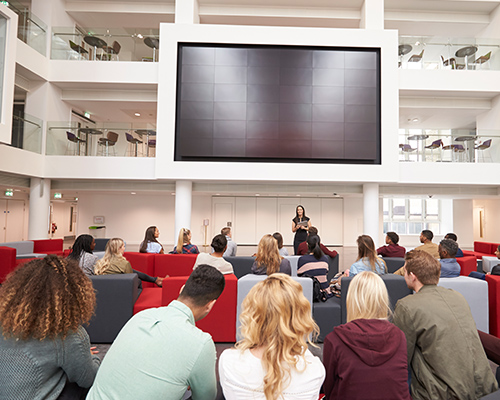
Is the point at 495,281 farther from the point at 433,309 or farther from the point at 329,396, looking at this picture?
the point at 329,396

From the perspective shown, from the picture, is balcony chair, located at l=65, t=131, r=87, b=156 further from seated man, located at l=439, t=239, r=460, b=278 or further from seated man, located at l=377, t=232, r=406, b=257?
seated man, located at l=439, t=239, r=460, b=278

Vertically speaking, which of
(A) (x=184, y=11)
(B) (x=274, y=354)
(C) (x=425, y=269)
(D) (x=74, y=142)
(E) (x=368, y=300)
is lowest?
(B) (x=274, y=354)

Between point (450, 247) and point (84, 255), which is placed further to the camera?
point (450, 247)

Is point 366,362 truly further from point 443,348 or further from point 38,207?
point 38,207

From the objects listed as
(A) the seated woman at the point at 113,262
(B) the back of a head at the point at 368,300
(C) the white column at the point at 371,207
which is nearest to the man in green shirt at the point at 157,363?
(B) the back of a head at the point at 368,300

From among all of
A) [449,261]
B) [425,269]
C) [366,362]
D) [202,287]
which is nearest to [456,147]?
[449,261]

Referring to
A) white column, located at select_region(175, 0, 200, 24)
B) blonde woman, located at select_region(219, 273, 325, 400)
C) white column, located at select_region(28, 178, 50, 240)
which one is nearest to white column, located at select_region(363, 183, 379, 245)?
white column, located at select_region(175, 0, 200, 24)

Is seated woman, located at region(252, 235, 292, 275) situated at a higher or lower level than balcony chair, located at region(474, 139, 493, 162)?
lower

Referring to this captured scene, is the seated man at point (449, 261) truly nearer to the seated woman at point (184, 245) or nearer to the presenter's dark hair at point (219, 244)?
the presenter's dark hair at point (219, 244)

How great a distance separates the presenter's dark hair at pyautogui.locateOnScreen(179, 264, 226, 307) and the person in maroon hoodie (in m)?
0.70

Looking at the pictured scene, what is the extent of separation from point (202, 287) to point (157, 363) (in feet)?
1.54

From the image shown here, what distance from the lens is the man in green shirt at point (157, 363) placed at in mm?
1435

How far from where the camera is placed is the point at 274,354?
1442 mm

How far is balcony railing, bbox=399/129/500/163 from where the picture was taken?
1096 centimetres
